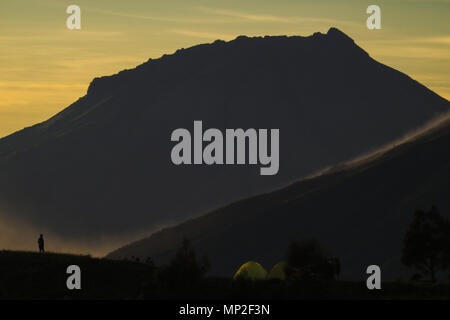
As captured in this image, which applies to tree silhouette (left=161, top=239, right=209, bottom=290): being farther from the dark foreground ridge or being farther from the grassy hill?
the grassy hill

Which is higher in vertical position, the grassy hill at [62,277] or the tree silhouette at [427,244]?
the tree silhouette at [427,244]

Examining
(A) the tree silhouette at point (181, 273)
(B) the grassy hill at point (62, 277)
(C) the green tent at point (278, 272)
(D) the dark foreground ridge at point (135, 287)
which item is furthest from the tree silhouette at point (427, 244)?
(A) the tree silhouette at point (181, 273)

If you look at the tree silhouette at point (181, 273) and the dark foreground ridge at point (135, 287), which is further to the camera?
the tree silhouette at point (181, 273)

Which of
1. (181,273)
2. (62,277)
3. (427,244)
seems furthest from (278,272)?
(62,277)

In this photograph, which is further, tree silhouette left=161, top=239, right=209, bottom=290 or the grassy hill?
the grassy hill

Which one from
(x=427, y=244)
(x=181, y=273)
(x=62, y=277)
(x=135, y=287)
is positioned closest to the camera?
(x=181, y=273)

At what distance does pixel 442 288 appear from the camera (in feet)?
262

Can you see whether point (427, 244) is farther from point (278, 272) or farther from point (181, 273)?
point (181, 273)

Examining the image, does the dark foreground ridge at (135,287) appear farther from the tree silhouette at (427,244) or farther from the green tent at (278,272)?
the tree silhouette at (427,244)

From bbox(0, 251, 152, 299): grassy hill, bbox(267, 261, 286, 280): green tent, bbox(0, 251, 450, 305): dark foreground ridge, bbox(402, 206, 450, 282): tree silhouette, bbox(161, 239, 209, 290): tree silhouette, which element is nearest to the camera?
bbox(0, 251, 450, 305): dark foreground ridge

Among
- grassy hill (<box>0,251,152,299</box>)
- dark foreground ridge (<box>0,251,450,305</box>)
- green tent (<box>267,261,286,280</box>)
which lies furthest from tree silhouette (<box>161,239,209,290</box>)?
green tent (<box>267,261,286,280</box>)
